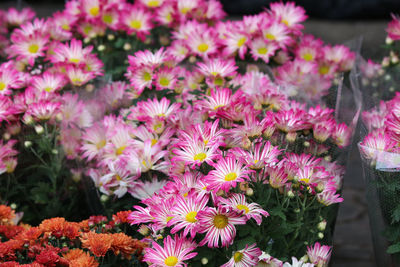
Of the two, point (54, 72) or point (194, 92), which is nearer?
point (194, 92)

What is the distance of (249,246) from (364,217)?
1480mm

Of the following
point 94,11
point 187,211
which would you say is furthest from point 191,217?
point 94,11

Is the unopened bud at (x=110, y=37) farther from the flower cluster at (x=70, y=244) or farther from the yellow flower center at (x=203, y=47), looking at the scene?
the flower cluster at (x=70, y=244)

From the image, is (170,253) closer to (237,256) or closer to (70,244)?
(237,256)

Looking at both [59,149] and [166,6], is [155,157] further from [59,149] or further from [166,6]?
[166,6]

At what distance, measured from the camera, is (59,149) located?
1887 mm

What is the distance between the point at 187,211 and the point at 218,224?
0.09m

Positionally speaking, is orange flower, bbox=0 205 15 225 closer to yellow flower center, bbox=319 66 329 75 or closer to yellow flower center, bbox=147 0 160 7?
yellow flower center, bbox=147 0 160 7

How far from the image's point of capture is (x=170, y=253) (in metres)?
1.25

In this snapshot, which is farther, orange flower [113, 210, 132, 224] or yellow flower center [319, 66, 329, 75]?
yellow flower center [319, 66, 329, 75]

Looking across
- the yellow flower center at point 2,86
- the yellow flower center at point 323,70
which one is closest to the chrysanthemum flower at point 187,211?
the yellow flower center at point 2,86

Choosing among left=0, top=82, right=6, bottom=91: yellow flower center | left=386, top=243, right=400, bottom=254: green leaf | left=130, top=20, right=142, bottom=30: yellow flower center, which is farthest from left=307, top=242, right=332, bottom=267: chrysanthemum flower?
left=130, top=20, right=142, bottom=30: yellow flower center

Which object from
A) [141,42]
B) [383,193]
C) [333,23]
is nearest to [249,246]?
[383,193]

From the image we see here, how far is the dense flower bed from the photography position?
1.30 m
